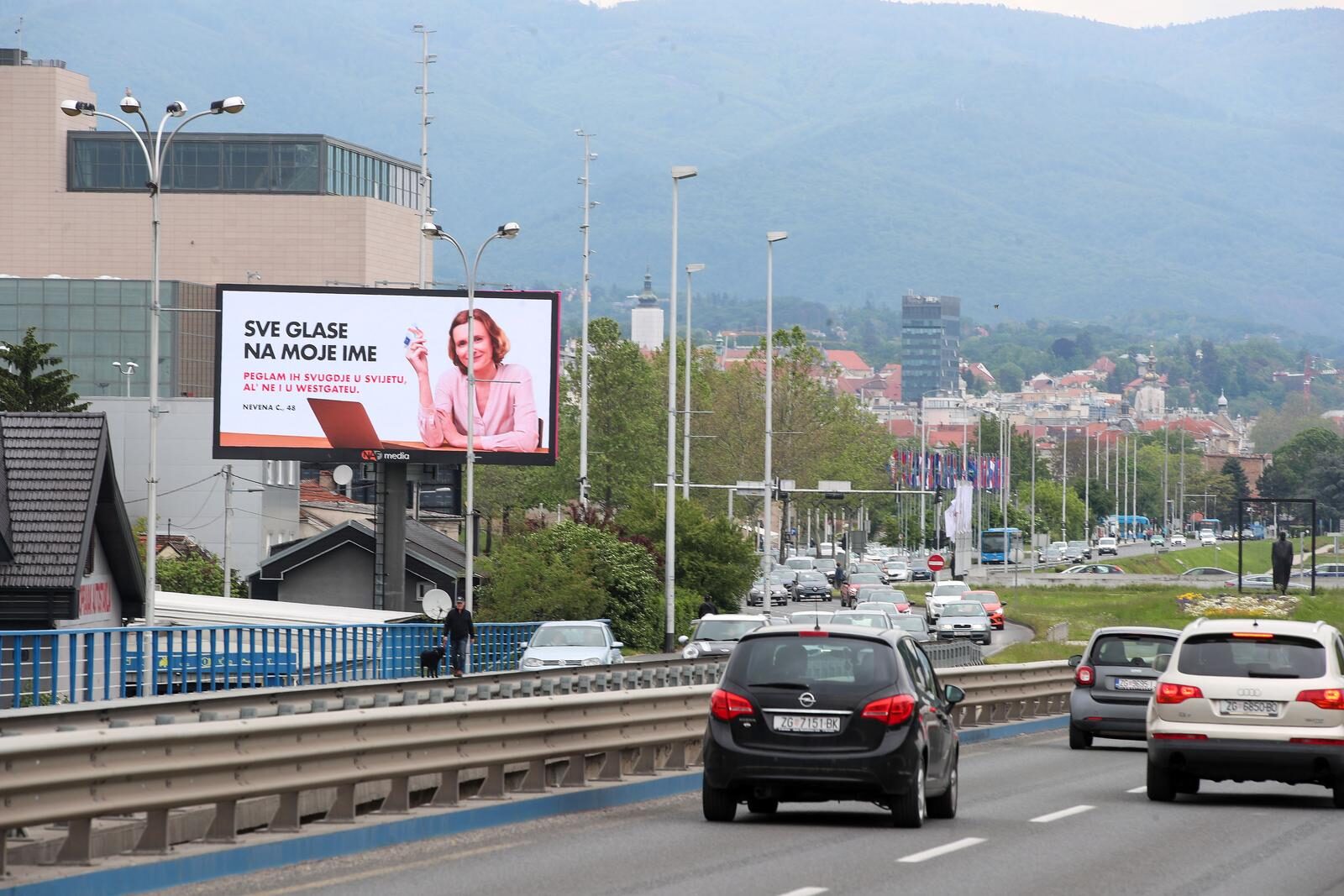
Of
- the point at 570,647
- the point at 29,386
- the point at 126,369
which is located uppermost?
the point at 126,369

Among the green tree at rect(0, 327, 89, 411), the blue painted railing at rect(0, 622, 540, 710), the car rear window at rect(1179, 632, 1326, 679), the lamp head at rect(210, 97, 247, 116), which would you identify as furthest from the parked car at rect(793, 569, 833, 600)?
the car rear window at rect(1179, 632, 1326, 679)

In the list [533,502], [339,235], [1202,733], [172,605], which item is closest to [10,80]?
[339,235]

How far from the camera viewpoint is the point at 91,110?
3975 centimetres

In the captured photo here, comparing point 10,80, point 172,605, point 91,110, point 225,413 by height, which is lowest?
point 172,605

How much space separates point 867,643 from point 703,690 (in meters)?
4.47

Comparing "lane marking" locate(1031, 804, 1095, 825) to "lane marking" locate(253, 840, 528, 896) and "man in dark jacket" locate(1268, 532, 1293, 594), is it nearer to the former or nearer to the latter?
"lane marking" locate(253, 840, 528, 896)

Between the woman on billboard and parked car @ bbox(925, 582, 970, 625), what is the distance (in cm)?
1577

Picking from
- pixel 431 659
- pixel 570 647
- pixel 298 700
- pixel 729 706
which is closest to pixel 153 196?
pixel 431 659

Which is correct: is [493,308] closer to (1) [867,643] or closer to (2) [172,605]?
(2) [172,605]

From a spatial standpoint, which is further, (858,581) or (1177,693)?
(858,581)

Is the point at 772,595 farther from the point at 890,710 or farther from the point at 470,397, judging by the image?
the point at 890,710

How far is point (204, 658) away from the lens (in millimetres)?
36250

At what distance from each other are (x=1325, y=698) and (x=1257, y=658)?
722mm

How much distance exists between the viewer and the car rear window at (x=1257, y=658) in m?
18.1
